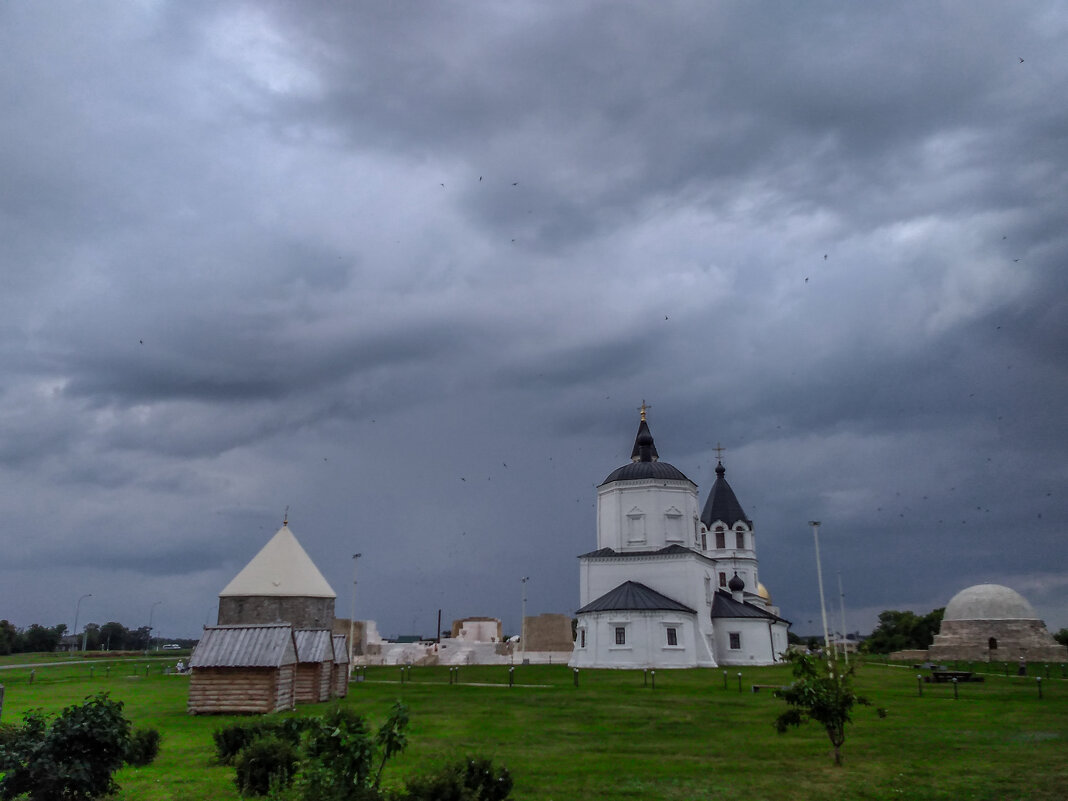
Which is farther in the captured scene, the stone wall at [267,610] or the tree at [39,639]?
the tree at [39,639]

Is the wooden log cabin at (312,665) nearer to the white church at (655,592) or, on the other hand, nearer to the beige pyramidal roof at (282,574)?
the beige pyramidal roof at (282,574)

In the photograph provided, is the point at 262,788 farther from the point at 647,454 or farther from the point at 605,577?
the point at 647,454

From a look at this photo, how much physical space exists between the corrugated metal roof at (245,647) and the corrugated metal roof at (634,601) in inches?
1050

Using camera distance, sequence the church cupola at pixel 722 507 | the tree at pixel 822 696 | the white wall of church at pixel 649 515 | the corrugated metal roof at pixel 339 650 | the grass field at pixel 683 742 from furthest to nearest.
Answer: the church cupola at pixel 722 507
the white wall of church at pixel 649 515
the corrugated metal roof at pixel 339 650
the tree at pixel 822 696
the grass field at pixel 683 742

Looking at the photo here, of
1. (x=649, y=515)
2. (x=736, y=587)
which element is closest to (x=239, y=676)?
(x=649, y=515)

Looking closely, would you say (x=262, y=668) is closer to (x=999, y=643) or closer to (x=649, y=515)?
(x=649, y=515)

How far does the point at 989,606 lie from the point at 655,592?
35.2 m

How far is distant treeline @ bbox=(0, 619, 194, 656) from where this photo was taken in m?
91.2

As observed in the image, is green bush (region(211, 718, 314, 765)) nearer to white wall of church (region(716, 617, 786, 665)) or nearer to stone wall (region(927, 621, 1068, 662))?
white wall of church (region(716, 617, 786, 665))

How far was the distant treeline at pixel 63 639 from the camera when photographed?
299 ft

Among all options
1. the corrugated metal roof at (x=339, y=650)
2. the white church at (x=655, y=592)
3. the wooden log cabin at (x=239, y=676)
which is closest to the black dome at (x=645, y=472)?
the white church at (x=655, y=592)

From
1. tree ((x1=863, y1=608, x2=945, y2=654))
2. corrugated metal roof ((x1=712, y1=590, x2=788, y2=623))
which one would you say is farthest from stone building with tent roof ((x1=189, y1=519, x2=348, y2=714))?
tree ((x1=863, y1=608, x2=945, y2=654))

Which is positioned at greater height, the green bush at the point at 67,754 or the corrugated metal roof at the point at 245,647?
the corrugated metal roof at the point at 245,647

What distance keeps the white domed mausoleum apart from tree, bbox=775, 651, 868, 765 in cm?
5686
